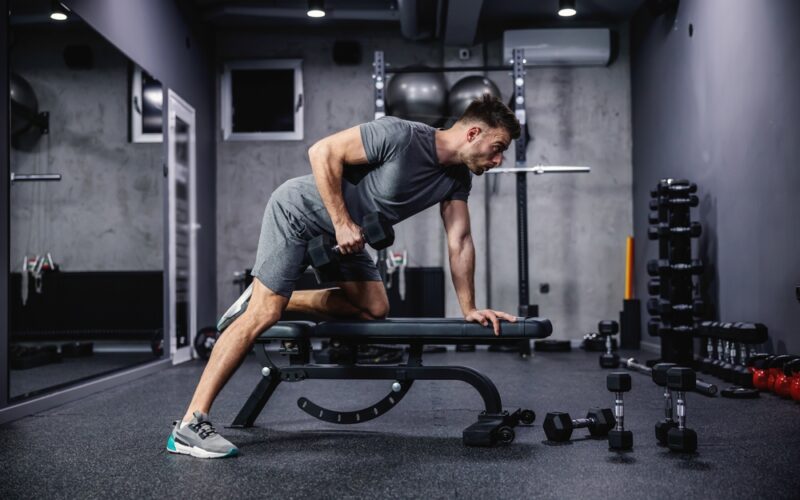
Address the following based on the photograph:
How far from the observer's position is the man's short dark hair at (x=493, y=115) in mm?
2320

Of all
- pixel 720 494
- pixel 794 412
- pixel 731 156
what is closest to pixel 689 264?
pixel 731 156

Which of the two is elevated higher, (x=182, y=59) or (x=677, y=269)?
(x=182, y=59)

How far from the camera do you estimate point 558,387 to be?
11.9ft

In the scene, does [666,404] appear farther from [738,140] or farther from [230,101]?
[230,101]

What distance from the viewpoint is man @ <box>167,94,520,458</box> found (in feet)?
7.39

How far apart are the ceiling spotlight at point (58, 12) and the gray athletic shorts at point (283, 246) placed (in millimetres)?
1879

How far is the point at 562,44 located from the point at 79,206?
12.8 feet

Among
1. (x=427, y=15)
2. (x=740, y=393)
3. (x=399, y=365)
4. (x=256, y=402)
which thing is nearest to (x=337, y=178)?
(x=399, y=365)

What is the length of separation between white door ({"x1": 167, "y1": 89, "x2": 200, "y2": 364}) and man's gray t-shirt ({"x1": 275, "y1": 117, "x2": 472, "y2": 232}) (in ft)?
9.24

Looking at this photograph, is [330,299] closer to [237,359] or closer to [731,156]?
[237,359]

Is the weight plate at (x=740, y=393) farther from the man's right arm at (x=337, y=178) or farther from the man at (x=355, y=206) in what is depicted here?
the man's right arm at (x=337, y=178)

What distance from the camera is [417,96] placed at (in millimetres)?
5598

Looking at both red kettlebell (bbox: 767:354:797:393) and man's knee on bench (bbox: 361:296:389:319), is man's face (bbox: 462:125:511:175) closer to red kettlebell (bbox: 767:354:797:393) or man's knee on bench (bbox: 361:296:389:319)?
man's knee on bench (bbox: 361:296:389:319)

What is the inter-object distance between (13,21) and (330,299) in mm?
1871
